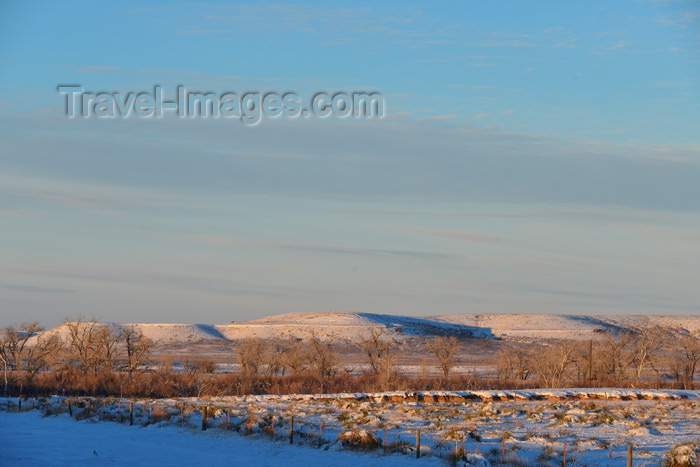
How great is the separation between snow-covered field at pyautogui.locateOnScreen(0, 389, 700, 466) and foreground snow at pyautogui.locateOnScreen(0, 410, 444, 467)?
0.04 m

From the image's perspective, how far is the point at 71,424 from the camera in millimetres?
33406

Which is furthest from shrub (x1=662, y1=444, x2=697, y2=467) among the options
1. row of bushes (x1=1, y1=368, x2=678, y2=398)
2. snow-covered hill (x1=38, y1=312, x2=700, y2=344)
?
snow-covered hill (x1=38, y1=312, x2=700, y2=344)

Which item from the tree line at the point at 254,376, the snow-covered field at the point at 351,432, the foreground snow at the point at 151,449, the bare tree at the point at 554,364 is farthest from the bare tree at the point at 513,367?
the foreground snow at the point at 151,449

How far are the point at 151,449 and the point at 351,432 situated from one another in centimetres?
667

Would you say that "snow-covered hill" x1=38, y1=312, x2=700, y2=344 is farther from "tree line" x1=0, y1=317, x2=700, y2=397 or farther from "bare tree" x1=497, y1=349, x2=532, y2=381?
"tree line" x1=0, y1=317, x2=700, y2=397

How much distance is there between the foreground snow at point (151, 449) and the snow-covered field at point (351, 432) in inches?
1.4

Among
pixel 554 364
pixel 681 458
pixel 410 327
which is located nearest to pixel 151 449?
pixel 681 458

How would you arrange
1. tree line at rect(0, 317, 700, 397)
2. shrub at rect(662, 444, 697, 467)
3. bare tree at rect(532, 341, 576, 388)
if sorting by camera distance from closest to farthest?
shrub at rect(662, 444, 697, 467) < tree line at rect(0, 317, 700, 397) < bare tree at rect(532, 341, 576, 388)

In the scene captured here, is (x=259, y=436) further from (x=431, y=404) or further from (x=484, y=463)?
(x=431, y=404)

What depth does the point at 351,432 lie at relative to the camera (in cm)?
2642

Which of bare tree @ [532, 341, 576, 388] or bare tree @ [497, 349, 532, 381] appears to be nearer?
bare tree @ [532, 341, 576, 388]

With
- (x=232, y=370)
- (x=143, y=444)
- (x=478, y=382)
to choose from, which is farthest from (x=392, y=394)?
(x=232, y=370)

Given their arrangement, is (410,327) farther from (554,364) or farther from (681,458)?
(681,458)

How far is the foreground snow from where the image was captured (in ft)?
76.2
